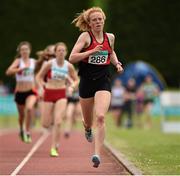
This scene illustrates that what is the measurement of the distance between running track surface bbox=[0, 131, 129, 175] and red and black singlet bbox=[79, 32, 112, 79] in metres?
1.49

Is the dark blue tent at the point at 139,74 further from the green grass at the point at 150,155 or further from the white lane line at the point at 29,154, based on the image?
the green grass at the point at 150,155

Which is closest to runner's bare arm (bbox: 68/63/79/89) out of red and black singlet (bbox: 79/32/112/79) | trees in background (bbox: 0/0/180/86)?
red and black singlet (bbox: 79/32/112/79)

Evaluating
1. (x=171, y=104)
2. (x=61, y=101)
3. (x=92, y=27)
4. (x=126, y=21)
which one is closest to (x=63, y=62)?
(x=61, y=101)

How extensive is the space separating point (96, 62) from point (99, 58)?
0.26 feet

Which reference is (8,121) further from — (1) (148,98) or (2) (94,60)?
(2) (94,60)

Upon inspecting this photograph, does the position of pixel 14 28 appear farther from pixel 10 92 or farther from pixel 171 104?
pixel 171 104

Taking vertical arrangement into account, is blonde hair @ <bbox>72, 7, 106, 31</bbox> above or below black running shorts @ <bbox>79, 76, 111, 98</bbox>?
above

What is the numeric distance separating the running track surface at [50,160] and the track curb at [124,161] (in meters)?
0.08

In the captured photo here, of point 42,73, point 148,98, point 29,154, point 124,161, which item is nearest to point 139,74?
point 148,98

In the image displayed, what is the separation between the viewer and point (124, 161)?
44.4 feet

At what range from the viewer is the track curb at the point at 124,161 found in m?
11.7

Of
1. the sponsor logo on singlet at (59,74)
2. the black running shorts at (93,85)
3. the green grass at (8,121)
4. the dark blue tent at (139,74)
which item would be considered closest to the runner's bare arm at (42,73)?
the sponsor logo on singlet at (59,74)

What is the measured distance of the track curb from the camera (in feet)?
38.5

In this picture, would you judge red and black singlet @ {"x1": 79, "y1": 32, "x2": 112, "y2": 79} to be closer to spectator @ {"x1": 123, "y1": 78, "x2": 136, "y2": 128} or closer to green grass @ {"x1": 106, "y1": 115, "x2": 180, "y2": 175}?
green grass @ {"x1": 106, "y1": 115, "x2": 180, "y2": 175}
